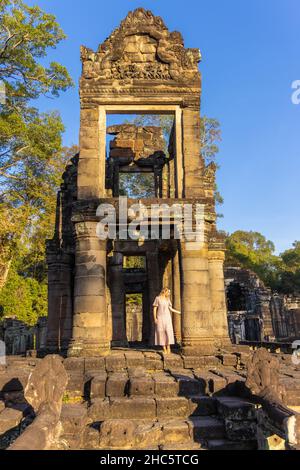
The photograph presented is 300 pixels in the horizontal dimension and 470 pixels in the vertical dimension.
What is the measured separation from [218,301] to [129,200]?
4545mm

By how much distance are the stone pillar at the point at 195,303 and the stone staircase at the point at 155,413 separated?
132cm

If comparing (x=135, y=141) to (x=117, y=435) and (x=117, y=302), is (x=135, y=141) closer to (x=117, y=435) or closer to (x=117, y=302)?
(x=117, y=302)

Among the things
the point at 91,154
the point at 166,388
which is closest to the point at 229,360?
the point at 166,388

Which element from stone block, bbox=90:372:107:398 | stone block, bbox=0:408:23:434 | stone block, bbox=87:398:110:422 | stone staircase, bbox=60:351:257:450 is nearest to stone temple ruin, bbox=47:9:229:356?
stone staircase, bbox=60:351:257:450

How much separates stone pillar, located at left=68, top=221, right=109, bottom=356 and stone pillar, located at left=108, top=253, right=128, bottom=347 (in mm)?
4248

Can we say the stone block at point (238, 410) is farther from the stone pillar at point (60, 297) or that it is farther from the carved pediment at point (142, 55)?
the carved pediment at point (142, 55)

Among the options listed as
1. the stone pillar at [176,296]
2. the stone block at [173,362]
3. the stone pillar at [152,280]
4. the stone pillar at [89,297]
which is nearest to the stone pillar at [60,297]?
the stone pillar at [89,297]

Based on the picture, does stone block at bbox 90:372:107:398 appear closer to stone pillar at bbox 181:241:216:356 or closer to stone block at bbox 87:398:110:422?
stone block at bbox 87:398:110:422

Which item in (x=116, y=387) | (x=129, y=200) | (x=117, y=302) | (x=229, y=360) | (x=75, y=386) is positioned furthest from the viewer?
(x=117, y=302)

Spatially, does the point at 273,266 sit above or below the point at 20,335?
above

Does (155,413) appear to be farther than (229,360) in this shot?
No

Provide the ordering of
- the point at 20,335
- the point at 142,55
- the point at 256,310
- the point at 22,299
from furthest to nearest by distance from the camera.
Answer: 1. the point at 256,310
2. the point at 22,299
3. the point at 20,335
4. the point at 142,55

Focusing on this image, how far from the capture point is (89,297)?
26.1ft

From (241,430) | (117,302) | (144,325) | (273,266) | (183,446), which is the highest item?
(273,266)
